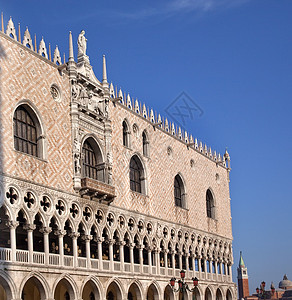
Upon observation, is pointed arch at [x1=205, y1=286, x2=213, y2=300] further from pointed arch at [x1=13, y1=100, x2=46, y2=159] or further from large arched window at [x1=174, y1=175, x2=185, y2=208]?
pointed arch at [x1=13, y1=100, x2=46, y2=159]

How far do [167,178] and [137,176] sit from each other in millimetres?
2866

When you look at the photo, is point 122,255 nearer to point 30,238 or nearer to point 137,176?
point 137,176

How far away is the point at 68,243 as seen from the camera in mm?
25453

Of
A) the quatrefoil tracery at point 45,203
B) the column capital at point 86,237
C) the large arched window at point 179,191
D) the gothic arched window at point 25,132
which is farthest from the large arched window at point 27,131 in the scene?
the large arched window at point 179,191

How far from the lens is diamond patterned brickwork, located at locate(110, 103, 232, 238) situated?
90.3 ft

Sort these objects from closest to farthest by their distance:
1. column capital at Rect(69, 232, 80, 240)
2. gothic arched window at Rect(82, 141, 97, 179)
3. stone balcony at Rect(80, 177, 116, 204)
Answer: column capital at Rect(69, 232, 80, 240) → stone balcony at Rect(80, 177, 116, 204) → gothic arched window at Rect(82, 141, 97, 179)

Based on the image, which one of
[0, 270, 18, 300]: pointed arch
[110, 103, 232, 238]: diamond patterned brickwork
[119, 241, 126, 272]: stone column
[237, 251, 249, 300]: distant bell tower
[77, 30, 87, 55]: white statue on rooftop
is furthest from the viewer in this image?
[237, 251, 249, 300]: distant bell tower

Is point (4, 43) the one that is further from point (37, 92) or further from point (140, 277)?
point (140, 277)

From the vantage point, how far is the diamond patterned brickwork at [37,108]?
20.8m

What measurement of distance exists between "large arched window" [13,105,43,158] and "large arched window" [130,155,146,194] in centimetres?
723

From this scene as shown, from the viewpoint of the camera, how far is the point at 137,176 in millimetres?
29328

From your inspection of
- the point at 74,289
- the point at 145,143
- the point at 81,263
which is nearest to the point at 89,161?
the point at 81,263

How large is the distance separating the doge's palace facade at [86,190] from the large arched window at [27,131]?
4 centimetres

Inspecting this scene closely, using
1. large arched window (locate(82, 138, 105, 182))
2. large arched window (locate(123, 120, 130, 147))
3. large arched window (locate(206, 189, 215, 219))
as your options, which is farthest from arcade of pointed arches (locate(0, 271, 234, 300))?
large arched window (locate(206, 189, 215, 219))
